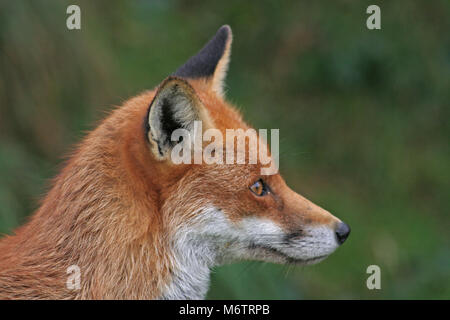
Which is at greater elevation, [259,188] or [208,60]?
[208,60]

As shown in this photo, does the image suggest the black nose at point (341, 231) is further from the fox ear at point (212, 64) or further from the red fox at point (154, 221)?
the fox ear at point (212, 64)

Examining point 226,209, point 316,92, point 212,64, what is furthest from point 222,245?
point 316,92

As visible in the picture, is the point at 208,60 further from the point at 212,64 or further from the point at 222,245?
the point at 222,245

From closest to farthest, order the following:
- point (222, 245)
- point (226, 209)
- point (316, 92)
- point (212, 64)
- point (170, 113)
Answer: point (170, 113), point (226, 209), point (222, 245), point (212, 64), point (316, 92)

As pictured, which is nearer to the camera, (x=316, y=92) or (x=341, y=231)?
(x=341, y=231)

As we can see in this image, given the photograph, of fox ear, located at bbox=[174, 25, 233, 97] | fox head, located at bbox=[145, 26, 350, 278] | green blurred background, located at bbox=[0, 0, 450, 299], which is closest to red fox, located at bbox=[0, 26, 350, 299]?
fox head, located at bbox=[145, 26, 350, 278]

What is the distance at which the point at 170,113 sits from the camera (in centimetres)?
373

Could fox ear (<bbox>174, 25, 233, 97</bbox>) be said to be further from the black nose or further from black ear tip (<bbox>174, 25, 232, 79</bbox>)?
the black nose

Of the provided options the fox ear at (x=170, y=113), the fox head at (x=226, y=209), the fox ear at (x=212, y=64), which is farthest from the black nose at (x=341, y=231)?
the fox ear at (x=212, y=64)

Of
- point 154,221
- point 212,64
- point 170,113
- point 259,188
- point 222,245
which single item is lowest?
point 222,245

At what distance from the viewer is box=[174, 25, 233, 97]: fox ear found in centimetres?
457

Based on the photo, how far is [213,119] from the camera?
4023mm

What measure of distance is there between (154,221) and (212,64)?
1.33 meters

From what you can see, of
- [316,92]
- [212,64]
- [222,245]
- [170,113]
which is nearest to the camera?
[170,113]
